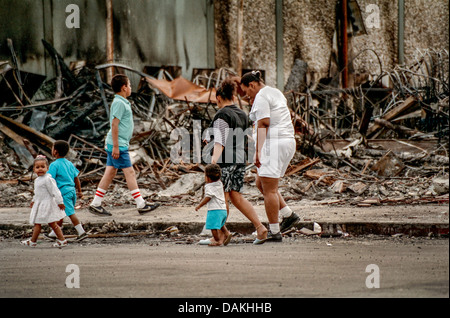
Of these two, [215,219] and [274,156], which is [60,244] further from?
[274,156]

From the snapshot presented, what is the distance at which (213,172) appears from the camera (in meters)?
6.43

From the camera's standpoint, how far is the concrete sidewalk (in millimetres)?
6898

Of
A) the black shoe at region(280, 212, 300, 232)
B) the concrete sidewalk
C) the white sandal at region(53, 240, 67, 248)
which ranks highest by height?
the black shoe at region(280, 212, 300, 232)

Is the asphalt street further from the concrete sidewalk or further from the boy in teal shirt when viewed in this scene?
the boy in teal shirt

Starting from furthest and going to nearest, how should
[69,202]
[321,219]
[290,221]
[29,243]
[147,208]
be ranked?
[147,208]
[321,219]
[69,202]
[290,221]
[29,243]

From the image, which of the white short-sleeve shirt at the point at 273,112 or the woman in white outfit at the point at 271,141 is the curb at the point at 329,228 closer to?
the woman in white outfit at the point at 271,141

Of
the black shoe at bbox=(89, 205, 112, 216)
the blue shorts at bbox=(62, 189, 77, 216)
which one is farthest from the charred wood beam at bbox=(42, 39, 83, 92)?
the blue shorts at bbox=(62, 189, 77, 216)

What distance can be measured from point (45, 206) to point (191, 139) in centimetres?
469

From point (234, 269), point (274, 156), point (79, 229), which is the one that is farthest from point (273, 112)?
point (79, 229)

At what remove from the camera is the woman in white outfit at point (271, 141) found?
251 inches

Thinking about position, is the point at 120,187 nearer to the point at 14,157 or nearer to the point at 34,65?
the point at 14,157

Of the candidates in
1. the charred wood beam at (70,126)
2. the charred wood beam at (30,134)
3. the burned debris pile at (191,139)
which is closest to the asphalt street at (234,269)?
the burned debris pile at (191,139)

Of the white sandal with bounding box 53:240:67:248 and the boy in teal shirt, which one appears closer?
the white sandal with bounding box 53:240:67:248

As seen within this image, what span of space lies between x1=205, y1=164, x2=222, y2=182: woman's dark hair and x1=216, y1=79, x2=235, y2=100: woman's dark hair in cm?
80
